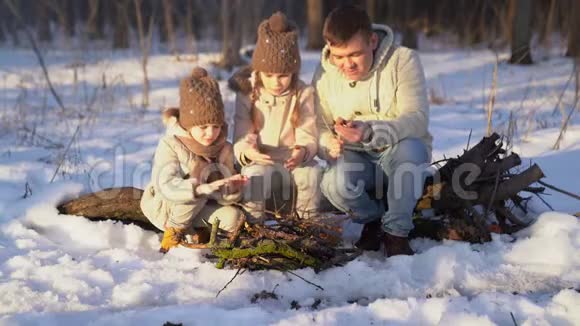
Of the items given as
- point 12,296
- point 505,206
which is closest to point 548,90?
point 505,206

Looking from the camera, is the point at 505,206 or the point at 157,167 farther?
the point at 505,206

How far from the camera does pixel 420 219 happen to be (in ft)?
9.01

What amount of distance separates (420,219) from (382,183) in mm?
267

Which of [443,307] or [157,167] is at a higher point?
[157,167]

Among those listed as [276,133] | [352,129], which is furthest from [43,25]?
[352,129]

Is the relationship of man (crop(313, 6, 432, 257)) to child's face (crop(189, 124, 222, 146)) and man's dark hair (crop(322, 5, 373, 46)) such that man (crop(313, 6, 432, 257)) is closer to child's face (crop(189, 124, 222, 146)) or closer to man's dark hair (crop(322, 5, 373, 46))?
man's dark hair (crop(322, 5, 373, 46))

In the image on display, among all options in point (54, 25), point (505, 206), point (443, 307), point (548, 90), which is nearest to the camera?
point (443, 307)

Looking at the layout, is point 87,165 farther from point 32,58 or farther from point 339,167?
point 32,58

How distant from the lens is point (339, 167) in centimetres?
261

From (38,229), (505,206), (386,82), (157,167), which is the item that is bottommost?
(38,229)

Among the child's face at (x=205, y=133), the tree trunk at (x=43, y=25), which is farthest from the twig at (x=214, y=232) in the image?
the tree trunk at (x=43, y=25)

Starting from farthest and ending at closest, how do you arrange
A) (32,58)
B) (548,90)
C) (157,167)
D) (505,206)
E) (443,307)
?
(32,58), (548,90), (505,206), (157,167), (443,307)

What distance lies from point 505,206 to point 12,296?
2133 millimetres

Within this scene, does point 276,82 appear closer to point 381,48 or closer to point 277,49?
point 277,49
